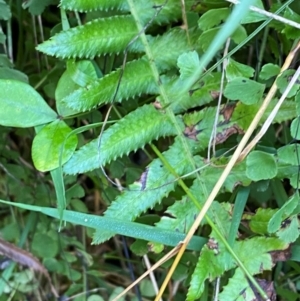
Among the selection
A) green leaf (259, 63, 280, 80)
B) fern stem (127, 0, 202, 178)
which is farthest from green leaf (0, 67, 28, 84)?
green leaf (259, 63, 280, 80)

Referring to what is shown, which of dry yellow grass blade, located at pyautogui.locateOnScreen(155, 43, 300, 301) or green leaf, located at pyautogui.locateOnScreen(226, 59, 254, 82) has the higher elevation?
green leaf, located at pyautogui.locateOnScreen(226, 59, 254, 82)

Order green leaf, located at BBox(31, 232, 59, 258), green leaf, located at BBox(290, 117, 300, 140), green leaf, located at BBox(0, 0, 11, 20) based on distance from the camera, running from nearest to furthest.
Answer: green leaf, located at BBox(290, 117, 300, 140) < green leaf, located at BBox(0, 0, 11, 20) < green leaf, located at BBox(31, 232, 59, 258)

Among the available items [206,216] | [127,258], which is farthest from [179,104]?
[127,258]

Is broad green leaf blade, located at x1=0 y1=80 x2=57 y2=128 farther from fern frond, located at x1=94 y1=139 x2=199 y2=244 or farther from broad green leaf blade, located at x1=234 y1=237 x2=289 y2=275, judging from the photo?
broad green leaf blade, located at x1=234 y1=237 x2=289 y2=275

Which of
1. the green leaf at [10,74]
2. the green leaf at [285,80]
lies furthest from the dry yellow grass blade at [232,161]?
the green leaf at [10,74]

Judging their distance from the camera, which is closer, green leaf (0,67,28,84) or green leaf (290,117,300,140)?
green leaf (290,117,300,140)

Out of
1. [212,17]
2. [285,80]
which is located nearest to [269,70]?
[285,80]
